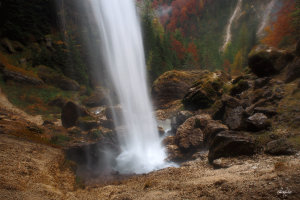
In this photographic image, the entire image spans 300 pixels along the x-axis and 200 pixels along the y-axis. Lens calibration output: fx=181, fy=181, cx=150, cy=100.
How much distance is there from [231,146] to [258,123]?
262cm

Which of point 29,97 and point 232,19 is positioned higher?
point 232,19

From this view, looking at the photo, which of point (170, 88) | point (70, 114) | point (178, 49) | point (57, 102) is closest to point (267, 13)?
point (178, 49)

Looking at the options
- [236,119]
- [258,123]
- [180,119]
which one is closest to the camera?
[258,123]

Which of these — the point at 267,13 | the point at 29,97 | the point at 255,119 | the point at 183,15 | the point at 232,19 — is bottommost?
the point at 255,119

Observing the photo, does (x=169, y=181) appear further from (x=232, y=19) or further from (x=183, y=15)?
(x=183, y=15)

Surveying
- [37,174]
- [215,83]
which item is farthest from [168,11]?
[37,174]

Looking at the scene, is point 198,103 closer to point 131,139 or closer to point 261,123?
point 131,139

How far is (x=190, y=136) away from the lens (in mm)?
13320

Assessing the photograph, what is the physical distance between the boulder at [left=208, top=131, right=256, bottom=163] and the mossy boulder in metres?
12.7

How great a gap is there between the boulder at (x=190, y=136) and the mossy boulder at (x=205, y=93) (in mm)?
6873

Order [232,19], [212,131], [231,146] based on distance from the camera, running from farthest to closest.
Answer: [232,19] < [212,131] < [231,146]

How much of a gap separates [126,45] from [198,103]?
14990 millimetres

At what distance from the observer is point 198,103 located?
70.2ft

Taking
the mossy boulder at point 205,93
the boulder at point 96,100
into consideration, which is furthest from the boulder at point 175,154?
the boulder at point 96,100
